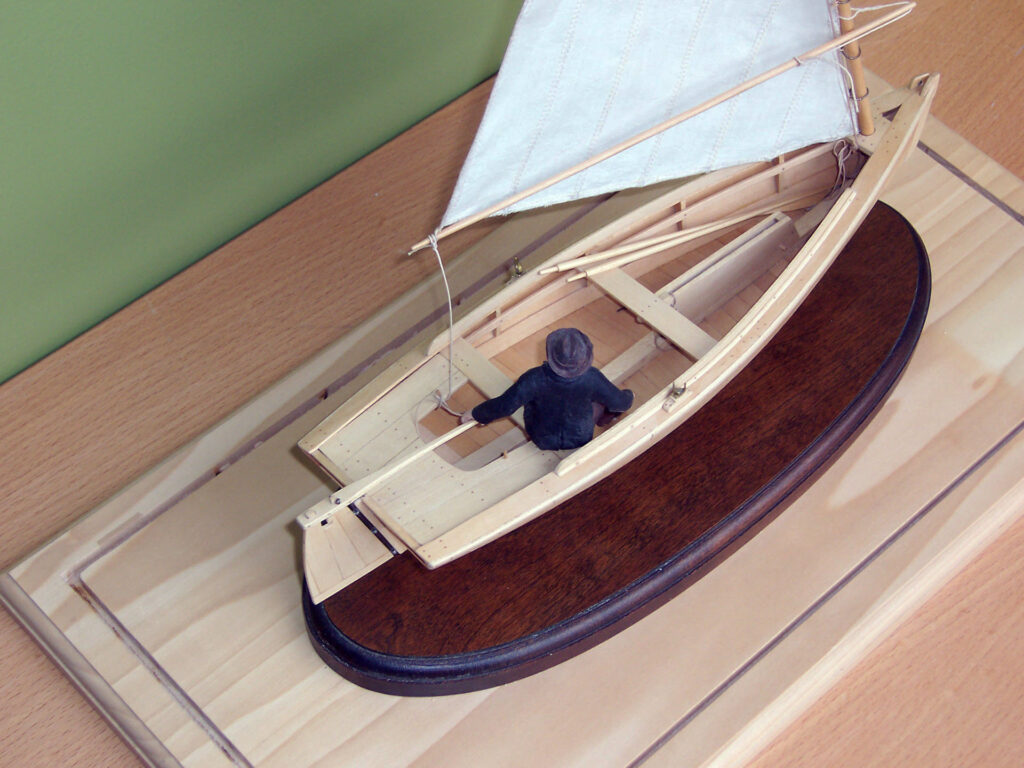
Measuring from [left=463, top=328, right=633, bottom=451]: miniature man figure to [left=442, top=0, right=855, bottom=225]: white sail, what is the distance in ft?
1.48

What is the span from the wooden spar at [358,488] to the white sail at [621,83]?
1.99 ft

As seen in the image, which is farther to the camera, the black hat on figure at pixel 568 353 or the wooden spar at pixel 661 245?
the wooden spar at pixel 661 245

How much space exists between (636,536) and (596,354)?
0.58m

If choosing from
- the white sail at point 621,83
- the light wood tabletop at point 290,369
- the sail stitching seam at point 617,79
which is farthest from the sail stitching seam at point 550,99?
the light wood tabletop at point 290,369

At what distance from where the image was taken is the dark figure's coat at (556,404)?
9.59 ft

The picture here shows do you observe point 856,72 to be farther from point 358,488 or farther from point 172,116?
point 172,116

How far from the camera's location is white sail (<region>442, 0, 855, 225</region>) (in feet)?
9.68

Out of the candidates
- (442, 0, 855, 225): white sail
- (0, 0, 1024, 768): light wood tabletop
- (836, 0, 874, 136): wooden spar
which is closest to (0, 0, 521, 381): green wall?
(0, 0, 1024, 768): light wood tabletop

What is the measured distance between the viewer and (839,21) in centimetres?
310

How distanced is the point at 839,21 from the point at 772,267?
2.59 ft

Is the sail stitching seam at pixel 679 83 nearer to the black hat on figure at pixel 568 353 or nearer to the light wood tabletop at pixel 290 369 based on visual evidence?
the black hat on figure at pixel 568 353

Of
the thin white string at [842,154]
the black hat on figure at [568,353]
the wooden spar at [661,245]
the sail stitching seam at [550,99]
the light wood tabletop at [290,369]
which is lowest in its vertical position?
the light wood tabletop at [290,369]

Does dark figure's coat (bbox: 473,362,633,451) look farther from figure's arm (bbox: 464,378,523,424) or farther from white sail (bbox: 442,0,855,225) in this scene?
white sail (bbox: 442,0,855,225)

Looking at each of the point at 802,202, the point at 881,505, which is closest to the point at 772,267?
the point at 802,202
